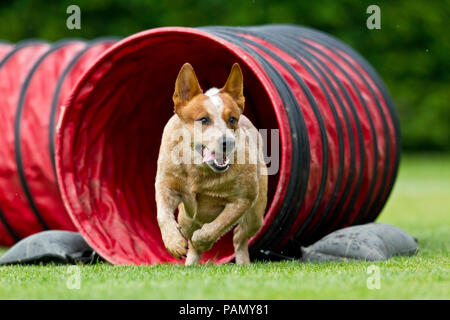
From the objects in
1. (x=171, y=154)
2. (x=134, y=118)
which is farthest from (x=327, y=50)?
(x=171, y=154)

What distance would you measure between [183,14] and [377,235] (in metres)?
19.9

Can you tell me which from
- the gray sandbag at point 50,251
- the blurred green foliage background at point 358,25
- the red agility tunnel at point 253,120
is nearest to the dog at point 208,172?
the red agility tunnel at point 253,120

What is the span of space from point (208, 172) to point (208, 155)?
25 cm

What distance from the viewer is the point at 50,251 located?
5.64m

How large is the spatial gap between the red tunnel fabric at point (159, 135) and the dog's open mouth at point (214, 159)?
2.20ft

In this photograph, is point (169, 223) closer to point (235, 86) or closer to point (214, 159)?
point (214, 159)

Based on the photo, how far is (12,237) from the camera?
287 inches

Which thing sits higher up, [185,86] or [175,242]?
[185,86]

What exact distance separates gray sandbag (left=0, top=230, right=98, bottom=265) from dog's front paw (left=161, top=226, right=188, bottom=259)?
4.27ft

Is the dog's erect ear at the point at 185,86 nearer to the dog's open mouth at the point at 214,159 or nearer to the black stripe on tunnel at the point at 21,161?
the dog's open mouth at the point at 214,159

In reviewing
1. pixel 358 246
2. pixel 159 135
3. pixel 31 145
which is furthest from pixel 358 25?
pixel 358 246

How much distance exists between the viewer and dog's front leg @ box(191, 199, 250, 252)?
15.6 feet

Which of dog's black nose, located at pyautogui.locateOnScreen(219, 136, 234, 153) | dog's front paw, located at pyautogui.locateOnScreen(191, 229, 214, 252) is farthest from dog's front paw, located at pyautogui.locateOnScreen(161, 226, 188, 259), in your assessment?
dog's black nose, located at pyautogui.locateOnScreen(219, 136, 234, 153)

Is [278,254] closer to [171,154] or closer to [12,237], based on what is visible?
[171,154]
